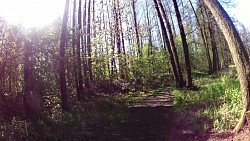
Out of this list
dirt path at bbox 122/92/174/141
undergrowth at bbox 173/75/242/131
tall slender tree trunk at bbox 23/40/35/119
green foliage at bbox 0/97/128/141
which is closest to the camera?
undergrowth at bbox 173/75/242/131

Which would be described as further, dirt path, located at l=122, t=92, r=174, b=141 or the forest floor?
dirt path, located at l=122, t=92, r=174, b=141

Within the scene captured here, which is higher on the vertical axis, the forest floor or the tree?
the tree

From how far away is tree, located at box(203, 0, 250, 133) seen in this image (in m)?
7.16

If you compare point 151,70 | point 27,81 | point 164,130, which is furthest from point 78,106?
point 151,70

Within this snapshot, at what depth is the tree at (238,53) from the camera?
7164mm

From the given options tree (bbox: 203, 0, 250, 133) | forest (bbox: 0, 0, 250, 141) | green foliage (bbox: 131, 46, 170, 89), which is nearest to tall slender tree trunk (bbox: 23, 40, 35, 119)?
forest (bbox: 0, 0, 250, 141)

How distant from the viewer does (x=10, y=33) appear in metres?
12.1

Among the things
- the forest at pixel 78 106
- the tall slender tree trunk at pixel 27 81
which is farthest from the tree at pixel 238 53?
the tall slender tree trunk at pixel 27 81

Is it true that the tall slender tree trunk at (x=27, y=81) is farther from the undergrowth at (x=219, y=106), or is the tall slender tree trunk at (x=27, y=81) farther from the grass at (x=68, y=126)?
the undergrowth at (x=219, y=106)

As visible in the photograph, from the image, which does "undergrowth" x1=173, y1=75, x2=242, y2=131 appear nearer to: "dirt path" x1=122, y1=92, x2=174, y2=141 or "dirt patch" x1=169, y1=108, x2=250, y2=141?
"dirt patch" x1=169, y1=108, x2=250, y2=141

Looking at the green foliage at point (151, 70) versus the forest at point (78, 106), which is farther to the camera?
the green foliage at point (151, 70)

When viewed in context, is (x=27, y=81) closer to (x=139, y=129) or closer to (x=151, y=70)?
(x=139, y=129)

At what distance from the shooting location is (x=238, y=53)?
7.38 metres

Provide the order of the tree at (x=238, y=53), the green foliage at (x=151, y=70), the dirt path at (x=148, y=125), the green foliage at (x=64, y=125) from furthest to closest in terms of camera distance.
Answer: the green foliage at (x=151, y=70)
the dirt path at (x=148, y=125)
the green foliage at (x=64, y=125)
the tree at (x=238, y=53)
